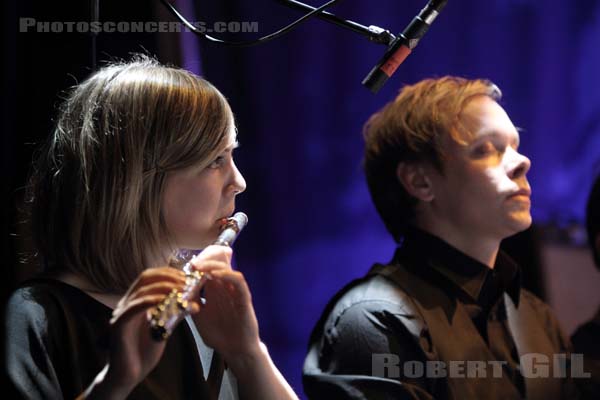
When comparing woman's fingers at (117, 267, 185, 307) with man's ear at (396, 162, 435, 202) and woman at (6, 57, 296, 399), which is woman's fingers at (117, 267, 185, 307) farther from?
man's ear at (396, 162, 435, 202)

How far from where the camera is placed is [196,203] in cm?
123

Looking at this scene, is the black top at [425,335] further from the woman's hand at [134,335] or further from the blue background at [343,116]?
the woman's hand at [134,335]

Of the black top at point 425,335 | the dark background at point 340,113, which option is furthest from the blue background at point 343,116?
the black top at point 425,335

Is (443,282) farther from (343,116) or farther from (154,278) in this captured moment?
(154,278)

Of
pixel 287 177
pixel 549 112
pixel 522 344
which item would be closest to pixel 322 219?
pixel 287 177

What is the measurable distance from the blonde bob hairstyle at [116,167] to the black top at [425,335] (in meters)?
0.47

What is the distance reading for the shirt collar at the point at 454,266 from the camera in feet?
5.36

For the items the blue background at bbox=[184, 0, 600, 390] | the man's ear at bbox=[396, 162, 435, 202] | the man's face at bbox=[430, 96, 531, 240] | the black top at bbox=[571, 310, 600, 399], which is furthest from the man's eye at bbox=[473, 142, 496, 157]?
the black top at bbox=[571, 310, 600, 399]

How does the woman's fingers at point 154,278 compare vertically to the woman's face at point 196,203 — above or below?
below

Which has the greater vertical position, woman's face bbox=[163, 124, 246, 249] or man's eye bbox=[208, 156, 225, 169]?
man's eye bbox=[208, 156, 225, 169]

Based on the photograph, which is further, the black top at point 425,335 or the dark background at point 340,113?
the dark background at point 340,113

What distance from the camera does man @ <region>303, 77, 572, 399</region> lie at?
150 cm

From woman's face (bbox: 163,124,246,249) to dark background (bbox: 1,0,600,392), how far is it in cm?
43

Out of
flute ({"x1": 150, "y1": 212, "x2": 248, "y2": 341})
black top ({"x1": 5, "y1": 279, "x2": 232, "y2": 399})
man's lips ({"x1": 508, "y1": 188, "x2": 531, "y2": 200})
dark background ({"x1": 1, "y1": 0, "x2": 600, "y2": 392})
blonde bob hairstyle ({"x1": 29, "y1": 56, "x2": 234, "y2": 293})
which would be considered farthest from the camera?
dark background ({"x1": 1, "y1": 0, "x2": 600, "y2": 392})
